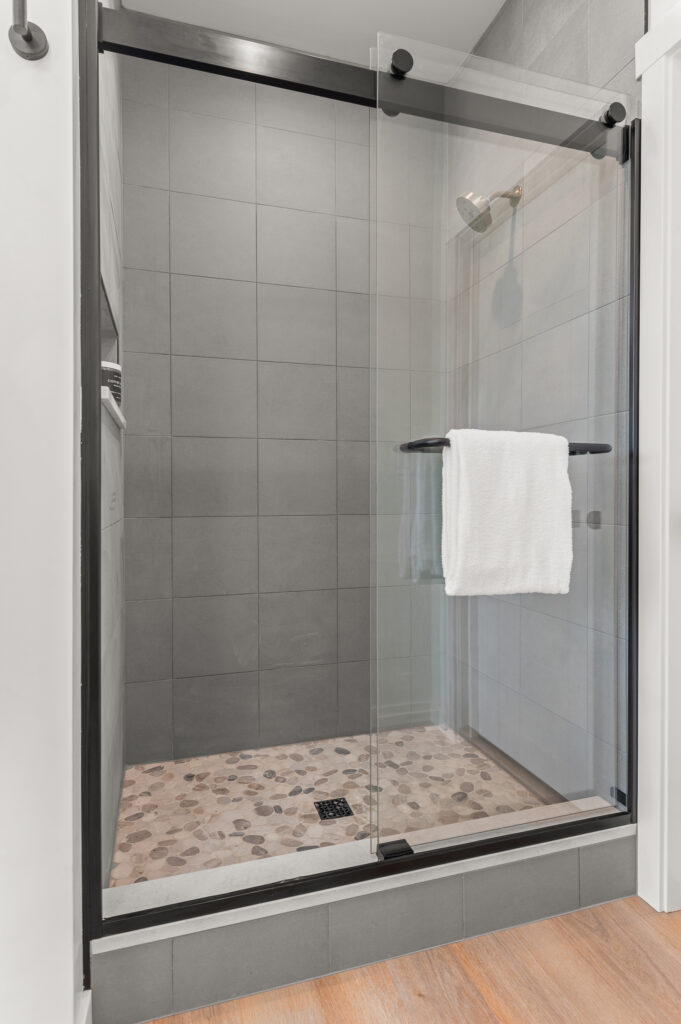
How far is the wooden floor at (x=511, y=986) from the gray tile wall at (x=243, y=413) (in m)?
1.03

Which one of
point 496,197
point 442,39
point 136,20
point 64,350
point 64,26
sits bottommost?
point 64,350

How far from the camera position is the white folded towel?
125cm

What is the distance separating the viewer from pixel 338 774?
6.31 ft

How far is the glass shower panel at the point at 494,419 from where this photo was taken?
1257 mm

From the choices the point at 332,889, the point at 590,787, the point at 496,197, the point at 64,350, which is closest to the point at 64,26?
the point at 64,350

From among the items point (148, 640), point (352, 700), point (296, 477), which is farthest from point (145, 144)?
point (352, 700)

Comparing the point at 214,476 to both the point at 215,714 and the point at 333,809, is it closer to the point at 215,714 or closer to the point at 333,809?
the point at 215,714

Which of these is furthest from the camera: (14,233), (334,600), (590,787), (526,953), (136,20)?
(334,600)

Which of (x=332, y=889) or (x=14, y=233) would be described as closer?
(x=14, y=233)

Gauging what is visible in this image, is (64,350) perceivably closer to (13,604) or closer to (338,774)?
(13,604)

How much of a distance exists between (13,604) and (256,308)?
4.70 feet

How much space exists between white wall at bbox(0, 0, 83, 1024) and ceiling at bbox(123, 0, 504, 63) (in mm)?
1351

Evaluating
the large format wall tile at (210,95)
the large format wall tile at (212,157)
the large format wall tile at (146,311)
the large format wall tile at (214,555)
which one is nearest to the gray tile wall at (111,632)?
the large format wall tile at (214,555)

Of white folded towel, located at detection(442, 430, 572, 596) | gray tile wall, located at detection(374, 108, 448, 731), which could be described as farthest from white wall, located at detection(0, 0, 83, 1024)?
white folded towel, located at detection(442, 430, 572, 596)
